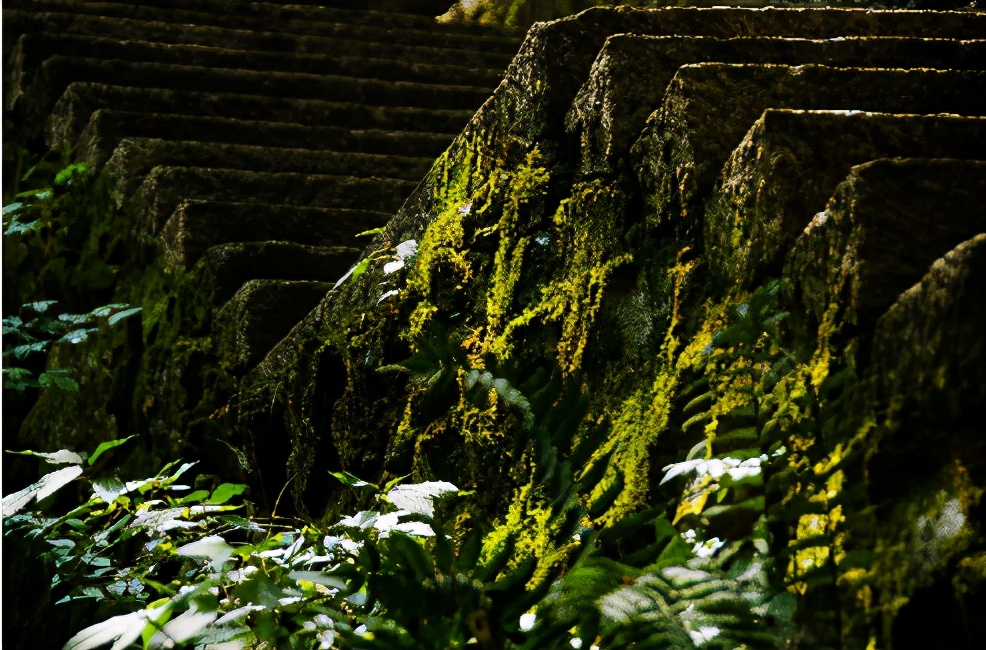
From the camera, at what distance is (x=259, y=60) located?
556 centimetres

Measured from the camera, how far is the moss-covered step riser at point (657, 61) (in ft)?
6.77

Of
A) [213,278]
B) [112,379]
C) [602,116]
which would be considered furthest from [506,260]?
[112,379]

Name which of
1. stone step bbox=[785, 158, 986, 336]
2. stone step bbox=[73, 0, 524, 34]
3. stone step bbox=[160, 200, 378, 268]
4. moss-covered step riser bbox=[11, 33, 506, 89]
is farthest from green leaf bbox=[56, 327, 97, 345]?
stone step bbox=[73, 0, 524, 34]

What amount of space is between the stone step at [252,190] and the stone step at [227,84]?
3.77 ft

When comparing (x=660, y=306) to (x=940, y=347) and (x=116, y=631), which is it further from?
(x=116, y=631)

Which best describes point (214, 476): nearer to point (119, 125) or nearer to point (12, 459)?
point (12, 459)

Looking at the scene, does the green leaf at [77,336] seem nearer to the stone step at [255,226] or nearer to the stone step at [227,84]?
the stone step at [255,226]

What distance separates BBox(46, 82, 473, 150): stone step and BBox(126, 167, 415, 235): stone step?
68cm

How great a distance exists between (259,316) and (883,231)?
2.19 metres

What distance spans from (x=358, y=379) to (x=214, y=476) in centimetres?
74

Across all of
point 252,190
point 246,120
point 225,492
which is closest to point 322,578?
point 225,492

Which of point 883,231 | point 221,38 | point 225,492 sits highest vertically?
point 221,38

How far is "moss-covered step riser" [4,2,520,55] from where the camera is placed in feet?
18.4

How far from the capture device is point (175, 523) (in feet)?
7.30
